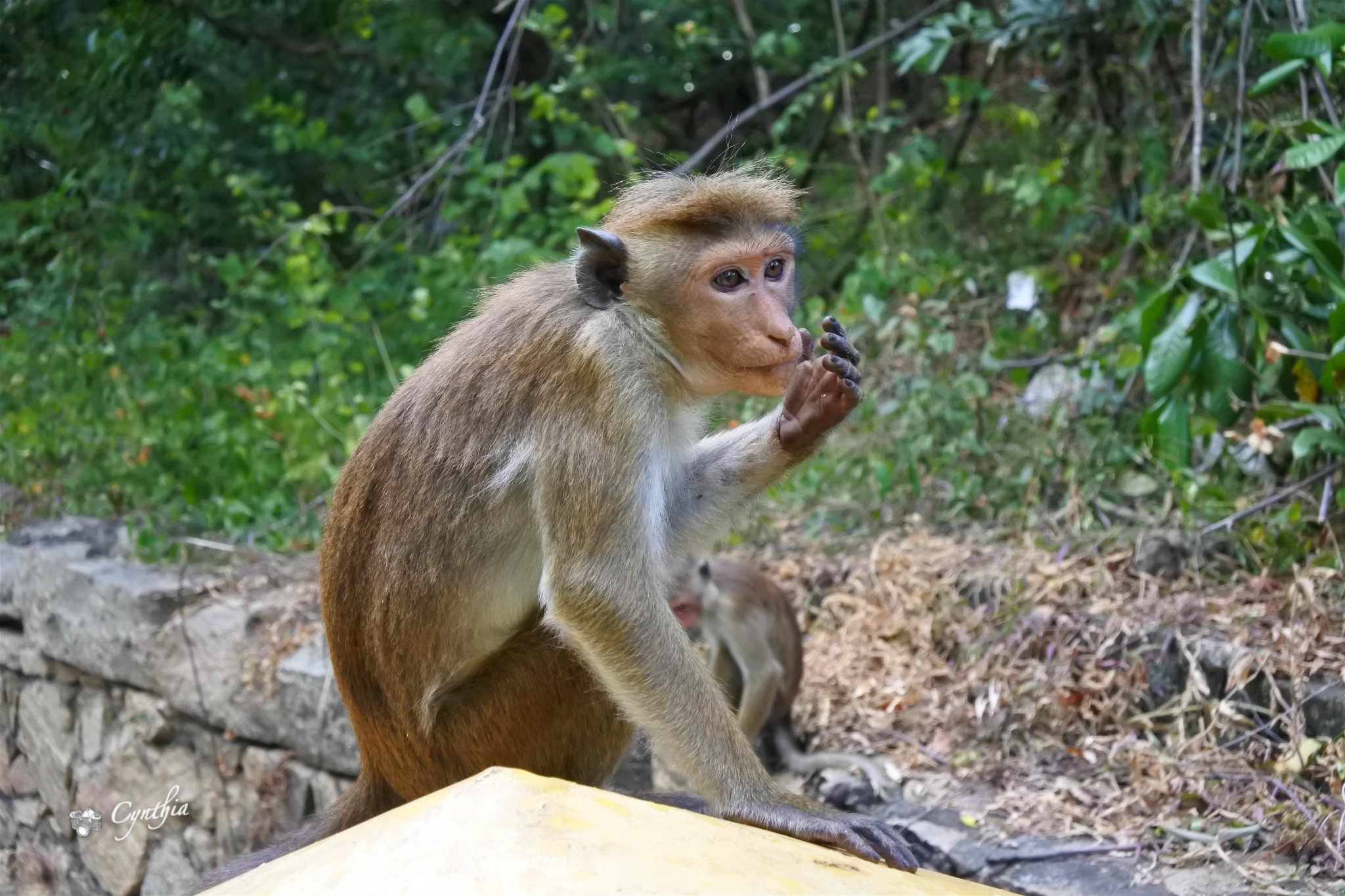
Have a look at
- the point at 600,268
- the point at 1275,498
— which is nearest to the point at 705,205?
the point at 600,268

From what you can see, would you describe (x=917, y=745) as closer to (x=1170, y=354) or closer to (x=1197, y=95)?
(x=1170, y=354)

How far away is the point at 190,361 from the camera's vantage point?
8.76 metres

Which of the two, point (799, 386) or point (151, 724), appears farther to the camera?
point (151, 724)

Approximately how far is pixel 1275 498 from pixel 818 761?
209 centimetres

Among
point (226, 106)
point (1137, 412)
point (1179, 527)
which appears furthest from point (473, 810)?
point (226, 106)

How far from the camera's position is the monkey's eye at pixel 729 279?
143 inches

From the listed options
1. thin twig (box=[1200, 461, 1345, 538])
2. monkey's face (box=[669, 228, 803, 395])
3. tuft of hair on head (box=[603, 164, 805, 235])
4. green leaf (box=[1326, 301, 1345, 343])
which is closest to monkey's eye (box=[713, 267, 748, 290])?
monkey's face (box=[669, 228, 803, 395])

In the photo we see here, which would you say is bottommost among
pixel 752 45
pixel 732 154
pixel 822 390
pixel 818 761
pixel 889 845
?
pixel 818 761

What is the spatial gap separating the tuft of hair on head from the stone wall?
119 inches

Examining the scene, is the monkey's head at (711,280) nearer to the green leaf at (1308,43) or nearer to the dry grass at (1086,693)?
the dry grass at (1086,693)

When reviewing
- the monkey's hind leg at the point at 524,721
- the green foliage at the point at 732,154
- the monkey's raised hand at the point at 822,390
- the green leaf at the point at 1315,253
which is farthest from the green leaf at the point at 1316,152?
the monkey's hind leg at the point at 524,721

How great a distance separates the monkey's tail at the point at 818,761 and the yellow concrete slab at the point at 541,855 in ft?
6.48

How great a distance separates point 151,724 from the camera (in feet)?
21.4

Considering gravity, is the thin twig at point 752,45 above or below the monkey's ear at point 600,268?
below
